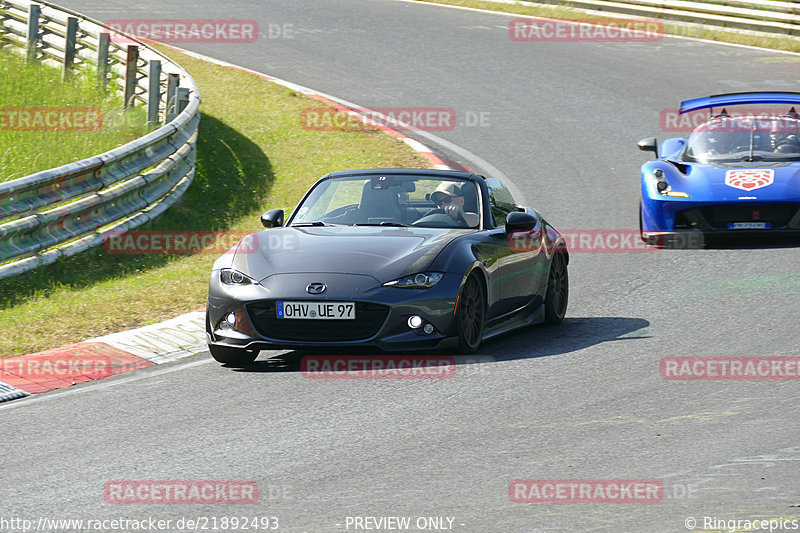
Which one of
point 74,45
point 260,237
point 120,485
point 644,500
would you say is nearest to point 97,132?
point 74,45

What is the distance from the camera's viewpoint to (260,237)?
29.4ft

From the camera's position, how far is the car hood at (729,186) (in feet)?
42.3

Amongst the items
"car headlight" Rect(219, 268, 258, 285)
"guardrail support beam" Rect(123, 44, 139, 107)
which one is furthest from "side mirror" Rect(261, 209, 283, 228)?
"guardrail support beam" Rect(123, 44, 139, 107)

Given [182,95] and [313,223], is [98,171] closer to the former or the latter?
[313,223]

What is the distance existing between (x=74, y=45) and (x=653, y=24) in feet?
45.5

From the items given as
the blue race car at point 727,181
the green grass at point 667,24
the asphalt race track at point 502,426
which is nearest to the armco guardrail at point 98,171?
the asphalt race track at point 502,426

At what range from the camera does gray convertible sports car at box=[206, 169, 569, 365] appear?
805 centimetres

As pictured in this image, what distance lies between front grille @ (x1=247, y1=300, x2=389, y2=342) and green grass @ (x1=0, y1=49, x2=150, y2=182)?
6.42m

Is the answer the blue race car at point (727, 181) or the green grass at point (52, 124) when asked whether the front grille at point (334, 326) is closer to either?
the blue race car at point (727, 181)

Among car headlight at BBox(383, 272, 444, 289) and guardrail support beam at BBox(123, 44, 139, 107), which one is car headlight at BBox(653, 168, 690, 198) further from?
guardrail support beam at BBox(123, 44, 139, 107)

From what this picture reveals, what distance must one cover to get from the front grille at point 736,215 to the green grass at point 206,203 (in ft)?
15.6

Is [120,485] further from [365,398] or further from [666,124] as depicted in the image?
[666,124]

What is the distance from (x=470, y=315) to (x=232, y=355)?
1621mm

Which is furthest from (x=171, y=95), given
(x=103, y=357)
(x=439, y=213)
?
(x=103, y=357)
